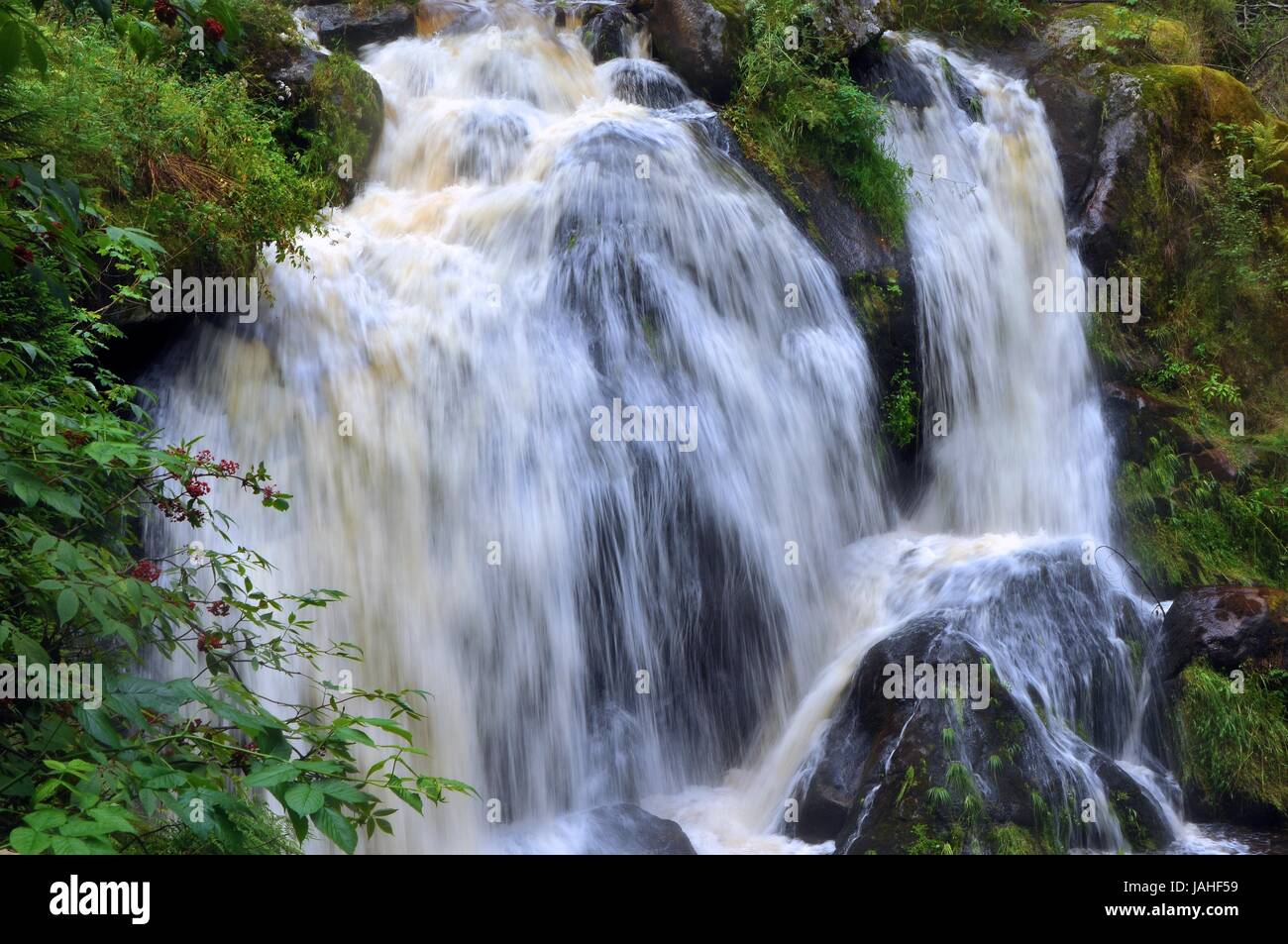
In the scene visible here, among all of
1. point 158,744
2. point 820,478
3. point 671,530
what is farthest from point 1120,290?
point 158,744

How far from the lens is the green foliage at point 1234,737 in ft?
21.7

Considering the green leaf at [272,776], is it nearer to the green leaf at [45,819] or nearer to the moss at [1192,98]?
the green leaf at [45,819]

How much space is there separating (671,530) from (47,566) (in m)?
4.47

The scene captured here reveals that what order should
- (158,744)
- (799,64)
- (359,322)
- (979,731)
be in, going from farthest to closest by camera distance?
(799,64) < (359,322) < (979,731) < (158,744)

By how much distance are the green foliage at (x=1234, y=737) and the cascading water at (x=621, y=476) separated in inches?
12.9

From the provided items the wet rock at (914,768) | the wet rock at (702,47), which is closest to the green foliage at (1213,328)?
the wet rock at (914,768)

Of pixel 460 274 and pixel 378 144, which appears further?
pixel 378 144

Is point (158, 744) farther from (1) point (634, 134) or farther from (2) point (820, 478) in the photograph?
(1) point (634, 134)

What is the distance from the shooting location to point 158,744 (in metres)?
3.05

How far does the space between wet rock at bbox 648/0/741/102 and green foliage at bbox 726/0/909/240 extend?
205 millimetres

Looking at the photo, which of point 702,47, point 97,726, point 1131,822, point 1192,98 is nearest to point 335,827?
point 97,726

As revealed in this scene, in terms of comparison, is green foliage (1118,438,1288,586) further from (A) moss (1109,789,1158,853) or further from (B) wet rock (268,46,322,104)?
(B) wet rock (268,46,322,104)

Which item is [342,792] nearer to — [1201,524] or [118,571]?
[118,571]

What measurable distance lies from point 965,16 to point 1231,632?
26.2ft
